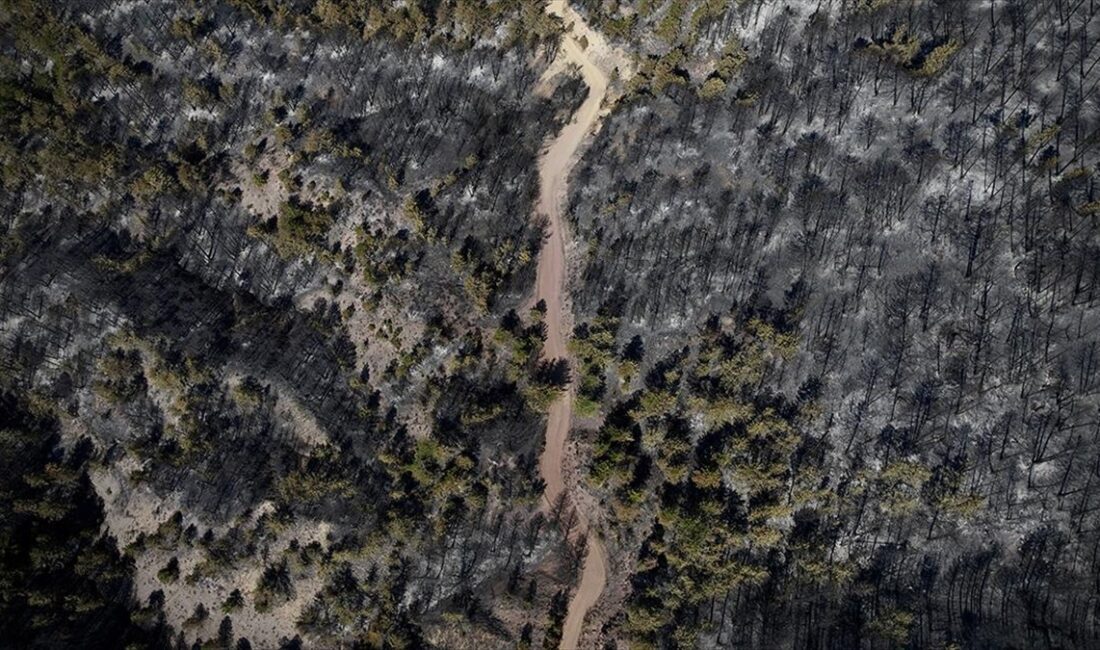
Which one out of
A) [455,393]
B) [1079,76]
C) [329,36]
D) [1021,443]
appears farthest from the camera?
A: [329,36]

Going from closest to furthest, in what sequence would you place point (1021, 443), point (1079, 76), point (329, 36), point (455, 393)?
point (1021, 443) → point (1079, 76) → point (455, 393) → point (329, 36)

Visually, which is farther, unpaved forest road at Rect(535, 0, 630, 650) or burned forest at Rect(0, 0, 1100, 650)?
unpaved forest road at Rect(535, 0, 630, 650)

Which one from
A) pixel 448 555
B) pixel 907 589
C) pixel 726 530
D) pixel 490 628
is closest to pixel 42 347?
pixel 448 555

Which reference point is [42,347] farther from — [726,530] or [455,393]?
[726,530]

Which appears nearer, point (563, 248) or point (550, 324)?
point (550, 324)

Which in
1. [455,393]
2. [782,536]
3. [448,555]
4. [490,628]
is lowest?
[490,628]

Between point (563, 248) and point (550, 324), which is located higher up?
point (563, 248)

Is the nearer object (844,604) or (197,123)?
(844,604)

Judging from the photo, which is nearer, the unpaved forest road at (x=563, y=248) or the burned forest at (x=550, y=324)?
the burned forest at (x=550, y=324)
